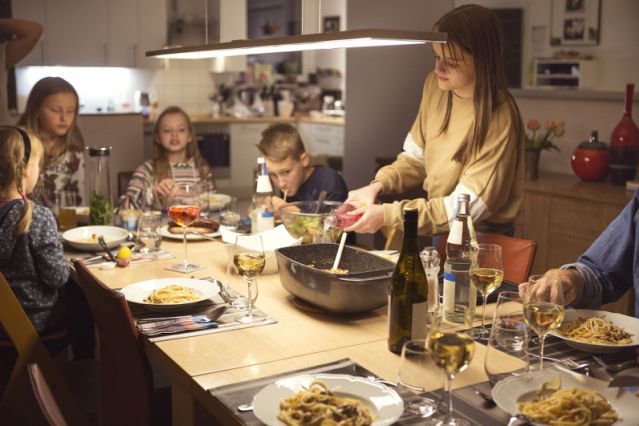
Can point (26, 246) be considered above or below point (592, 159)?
below

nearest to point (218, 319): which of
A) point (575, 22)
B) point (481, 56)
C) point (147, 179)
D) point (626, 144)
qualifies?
point (481, 56)

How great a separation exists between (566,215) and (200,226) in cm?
221

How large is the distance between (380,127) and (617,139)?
1616 mm

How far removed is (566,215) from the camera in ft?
14.0

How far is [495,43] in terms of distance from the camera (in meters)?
2.59

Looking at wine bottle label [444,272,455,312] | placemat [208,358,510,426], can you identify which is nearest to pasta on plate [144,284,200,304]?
placemat [208,358,510,426]

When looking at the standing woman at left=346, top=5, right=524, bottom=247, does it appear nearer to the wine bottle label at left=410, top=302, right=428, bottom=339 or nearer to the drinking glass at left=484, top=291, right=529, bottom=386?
the wine bottle label at left=410, top=302, right=428, bottom=339

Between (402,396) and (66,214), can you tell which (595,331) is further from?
(66,214)

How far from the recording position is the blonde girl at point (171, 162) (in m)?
3.80

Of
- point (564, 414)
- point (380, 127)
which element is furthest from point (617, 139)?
point (564, 414)

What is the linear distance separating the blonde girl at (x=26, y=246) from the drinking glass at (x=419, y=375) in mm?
1484

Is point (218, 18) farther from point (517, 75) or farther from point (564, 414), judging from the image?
point (564, 414)

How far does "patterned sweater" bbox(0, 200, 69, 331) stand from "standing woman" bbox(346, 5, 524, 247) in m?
0.97

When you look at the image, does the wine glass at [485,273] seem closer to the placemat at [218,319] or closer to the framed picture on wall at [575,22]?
the placemat at [218,319]
